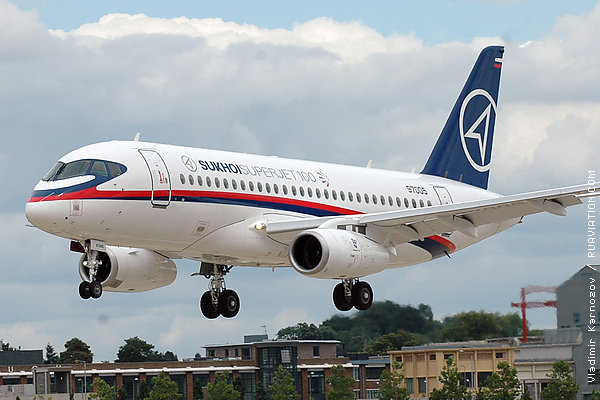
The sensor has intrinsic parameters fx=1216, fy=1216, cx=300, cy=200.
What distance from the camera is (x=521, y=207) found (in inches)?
1666

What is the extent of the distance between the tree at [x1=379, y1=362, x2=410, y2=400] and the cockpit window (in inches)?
2417

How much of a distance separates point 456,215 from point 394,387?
55.3 m

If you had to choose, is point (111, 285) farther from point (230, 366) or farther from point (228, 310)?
point (230, 366)

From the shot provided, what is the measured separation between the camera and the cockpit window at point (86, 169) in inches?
1457

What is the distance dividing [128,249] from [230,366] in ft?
255

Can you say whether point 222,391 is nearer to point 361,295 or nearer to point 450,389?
point 450,389

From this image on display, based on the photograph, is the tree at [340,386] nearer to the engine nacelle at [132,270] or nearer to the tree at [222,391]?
the tree at [222,391]

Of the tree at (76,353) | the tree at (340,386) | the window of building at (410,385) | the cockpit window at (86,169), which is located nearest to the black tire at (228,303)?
the cockpit window at (86,169)

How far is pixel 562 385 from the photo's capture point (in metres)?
81.1

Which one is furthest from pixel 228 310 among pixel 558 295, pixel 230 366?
pixel 230 366

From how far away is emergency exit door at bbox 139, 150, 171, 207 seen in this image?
37750mm

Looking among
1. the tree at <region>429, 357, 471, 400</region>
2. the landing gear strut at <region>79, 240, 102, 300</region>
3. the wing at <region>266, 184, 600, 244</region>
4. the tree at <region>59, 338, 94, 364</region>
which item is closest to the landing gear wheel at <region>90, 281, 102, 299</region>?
the landing gear strut at <region>79, 240, 102, 300</region>

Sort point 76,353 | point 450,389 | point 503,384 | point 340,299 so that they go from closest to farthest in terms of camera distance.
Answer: point 340,299 → point 503,384 → point 450,389 → point 76,353

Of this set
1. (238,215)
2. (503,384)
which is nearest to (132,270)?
(238,215)
